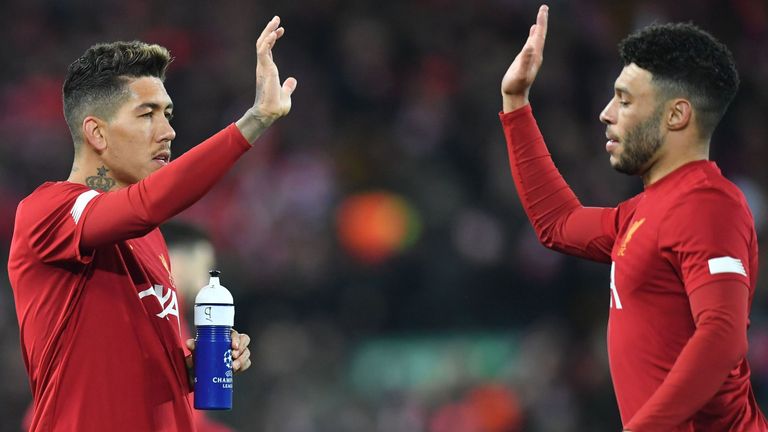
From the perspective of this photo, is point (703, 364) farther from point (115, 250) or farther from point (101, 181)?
point (101, 181)

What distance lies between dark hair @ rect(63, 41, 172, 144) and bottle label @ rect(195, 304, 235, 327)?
0.67 m

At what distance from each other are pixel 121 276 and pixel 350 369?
427 centimetres

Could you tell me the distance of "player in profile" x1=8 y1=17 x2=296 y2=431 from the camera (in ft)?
10.4

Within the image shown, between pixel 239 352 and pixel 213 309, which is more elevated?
pixel 213 309

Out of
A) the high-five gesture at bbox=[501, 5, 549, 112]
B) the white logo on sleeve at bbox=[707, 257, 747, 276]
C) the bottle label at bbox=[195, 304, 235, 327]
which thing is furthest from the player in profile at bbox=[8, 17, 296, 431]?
the white logo on sleeve at bbox=[707, 257, 747, 276]

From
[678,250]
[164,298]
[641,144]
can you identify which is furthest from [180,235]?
[678,250]

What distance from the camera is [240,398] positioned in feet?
24.1

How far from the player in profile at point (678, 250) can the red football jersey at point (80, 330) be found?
4.73ft

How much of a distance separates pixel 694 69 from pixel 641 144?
275mm

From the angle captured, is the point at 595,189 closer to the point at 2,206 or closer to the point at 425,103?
the point at 425,103

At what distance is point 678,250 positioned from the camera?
3109mm

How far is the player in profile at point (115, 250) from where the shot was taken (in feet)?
10.4

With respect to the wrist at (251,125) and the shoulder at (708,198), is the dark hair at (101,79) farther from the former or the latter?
the shoulder at (708,198)

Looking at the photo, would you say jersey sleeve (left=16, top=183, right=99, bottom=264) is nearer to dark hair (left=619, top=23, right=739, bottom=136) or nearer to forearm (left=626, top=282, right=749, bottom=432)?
forearm (left=626, top=282, right=749, bottom=432)
